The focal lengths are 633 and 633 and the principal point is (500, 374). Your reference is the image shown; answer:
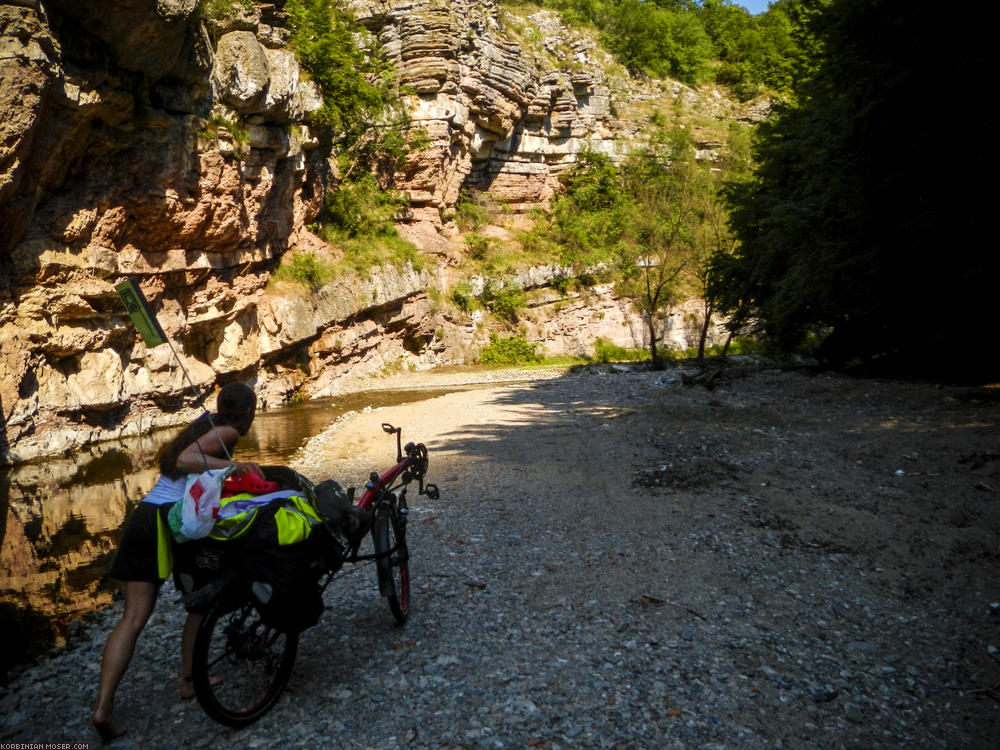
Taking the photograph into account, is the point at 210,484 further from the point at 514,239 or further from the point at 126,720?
the point at 514,239

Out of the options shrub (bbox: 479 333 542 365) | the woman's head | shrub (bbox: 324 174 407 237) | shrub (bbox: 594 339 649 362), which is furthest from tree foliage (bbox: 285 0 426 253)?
the woman's head

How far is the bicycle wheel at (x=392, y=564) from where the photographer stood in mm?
4414

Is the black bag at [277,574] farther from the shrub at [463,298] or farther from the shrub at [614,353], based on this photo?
the shrub at [614,353]

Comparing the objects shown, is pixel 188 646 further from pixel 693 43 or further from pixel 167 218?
pixel 693 43

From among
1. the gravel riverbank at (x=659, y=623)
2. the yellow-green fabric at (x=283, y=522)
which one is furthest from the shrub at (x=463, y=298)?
the yellow-green fabric at (x=283, y=522)

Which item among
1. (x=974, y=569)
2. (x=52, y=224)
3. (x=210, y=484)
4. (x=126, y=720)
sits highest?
(x=52, y=224)

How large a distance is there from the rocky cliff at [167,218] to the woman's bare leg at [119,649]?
8.86 m

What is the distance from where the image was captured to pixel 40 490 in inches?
452

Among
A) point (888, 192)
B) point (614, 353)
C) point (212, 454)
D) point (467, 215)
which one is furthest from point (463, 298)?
point (212, 454)

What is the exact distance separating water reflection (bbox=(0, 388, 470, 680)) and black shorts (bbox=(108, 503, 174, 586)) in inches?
97.2

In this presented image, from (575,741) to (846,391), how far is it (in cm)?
1364

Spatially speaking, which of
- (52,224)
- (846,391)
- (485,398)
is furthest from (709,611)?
(52,224)

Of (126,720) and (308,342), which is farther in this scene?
(308,342)

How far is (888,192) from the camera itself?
12289 millimetres
